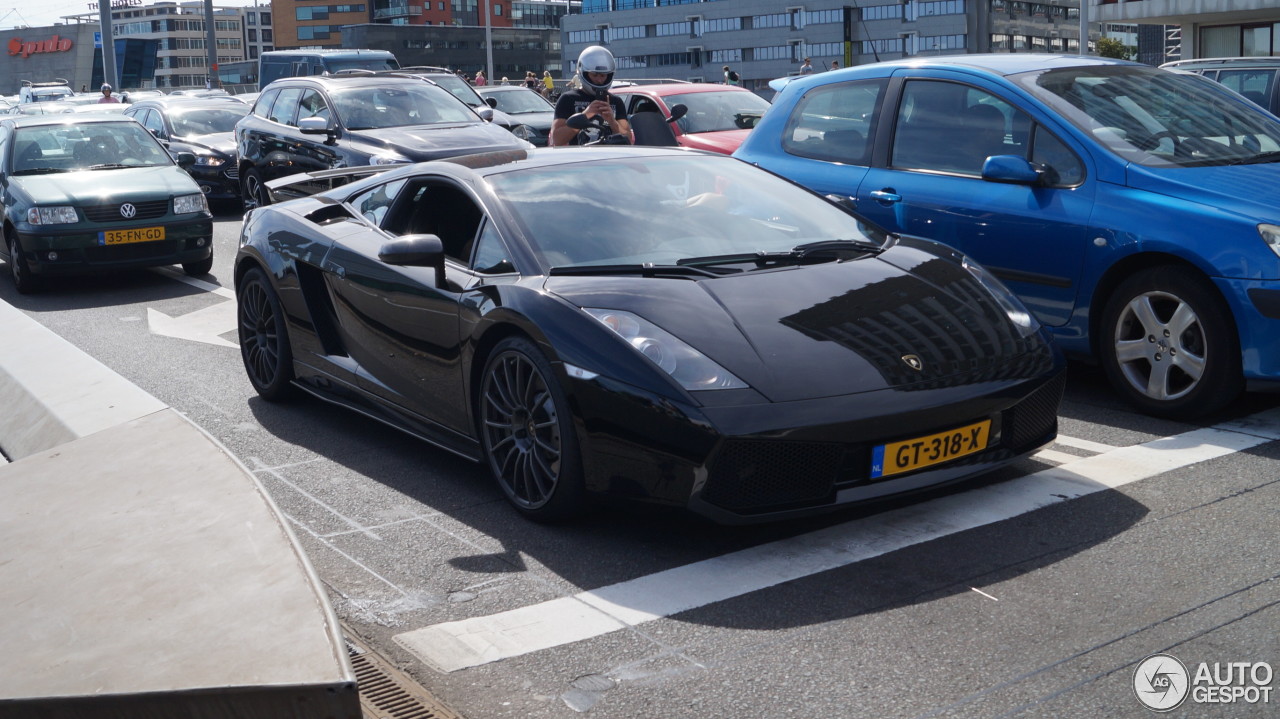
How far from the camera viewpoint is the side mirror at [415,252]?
16.4 ft

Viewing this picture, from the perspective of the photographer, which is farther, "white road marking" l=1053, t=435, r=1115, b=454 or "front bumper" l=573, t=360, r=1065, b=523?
"white road marking" l=1053, t=435, r=1115, b=454

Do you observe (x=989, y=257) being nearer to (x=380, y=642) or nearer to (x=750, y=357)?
(x=750, y=357)

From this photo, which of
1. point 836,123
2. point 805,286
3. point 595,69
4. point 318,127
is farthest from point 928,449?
point 318,127

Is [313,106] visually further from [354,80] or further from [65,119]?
[65,119]

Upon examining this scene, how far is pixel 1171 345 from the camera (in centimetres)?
577

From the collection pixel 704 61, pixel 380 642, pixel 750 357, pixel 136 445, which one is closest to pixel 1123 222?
pixel 750 357

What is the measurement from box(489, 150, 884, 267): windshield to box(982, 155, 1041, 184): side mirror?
3.46 ft

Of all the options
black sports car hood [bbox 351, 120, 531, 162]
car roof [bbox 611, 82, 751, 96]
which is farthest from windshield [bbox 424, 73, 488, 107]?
black sports car hood [bbox 351, 120, 531, 162]

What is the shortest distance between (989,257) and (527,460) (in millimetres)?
2881

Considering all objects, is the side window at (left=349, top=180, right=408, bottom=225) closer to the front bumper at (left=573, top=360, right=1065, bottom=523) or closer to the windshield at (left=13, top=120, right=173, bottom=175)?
the front bumper at (left=573, top=360, right=1065, bottom=523)

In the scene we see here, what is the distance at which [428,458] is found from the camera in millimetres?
5730

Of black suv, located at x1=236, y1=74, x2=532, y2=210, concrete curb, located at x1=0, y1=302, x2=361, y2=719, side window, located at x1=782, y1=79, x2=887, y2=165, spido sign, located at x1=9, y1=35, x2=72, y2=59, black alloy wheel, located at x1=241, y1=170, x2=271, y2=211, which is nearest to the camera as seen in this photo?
concrete curb, located at x1=0, y1=302, x2=361, y2=719

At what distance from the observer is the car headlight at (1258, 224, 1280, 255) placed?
5.45 meters

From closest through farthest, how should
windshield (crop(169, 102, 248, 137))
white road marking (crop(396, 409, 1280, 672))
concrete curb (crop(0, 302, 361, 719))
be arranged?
concrete curb (crop(0, 302, 361, 719)), white road marking (crop(396, 409, 1280, 672)), windshield (crop(169, 102, 248, 137))
